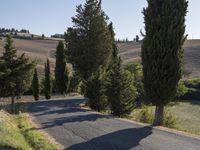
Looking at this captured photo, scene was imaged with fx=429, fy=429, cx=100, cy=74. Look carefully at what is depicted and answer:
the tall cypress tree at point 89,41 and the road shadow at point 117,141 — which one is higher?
the tall cypress tree at point 89,41

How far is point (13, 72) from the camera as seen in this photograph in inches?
1885

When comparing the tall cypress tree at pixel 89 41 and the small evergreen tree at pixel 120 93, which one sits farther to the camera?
the tall cypress tree at pixel 89 41

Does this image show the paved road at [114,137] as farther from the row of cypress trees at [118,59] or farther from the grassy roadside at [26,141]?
the row of cypress trees at [118,59]

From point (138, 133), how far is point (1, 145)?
296 inches

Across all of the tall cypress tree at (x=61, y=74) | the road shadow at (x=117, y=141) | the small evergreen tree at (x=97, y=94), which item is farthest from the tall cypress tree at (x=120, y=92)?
the tall cypress tree at (x=61, y=74)

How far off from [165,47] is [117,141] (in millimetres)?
8401

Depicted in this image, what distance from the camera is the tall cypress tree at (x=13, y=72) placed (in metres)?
47.0

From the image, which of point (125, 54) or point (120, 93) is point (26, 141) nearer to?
point (120, 93)

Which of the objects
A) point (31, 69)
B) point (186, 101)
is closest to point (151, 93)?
point (31, 69)

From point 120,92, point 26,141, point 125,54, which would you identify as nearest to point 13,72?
point 120,92

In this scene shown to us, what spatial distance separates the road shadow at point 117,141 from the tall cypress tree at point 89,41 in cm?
3045

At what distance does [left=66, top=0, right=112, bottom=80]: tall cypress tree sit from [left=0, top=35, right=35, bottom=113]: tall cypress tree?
6082mm

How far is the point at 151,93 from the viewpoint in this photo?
25.6 metres

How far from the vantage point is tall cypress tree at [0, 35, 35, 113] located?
47000 mm
